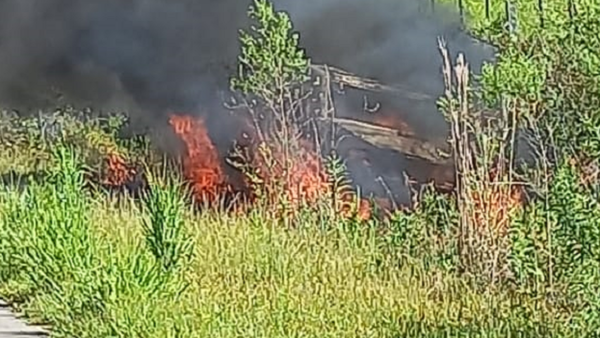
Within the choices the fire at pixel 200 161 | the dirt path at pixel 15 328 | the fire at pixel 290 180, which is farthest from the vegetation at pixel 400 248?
the fire at pixel 200 161

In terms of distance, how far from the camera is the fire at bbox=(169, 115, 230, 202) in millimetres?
13961

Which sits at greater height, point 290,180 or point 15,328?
point 290,180

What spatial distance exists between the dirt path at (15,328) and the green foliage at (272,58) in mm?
3146

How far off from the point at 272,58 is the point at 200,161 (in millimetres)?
4191

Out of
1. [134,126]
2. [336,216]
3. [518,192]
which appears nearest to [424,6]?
[134,126]

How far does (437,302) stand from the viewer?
8.55m

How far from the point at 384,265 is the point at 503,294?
4.49ft

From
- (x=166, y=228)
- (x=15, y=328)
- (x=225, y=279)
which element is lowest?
(x=15, y=328)

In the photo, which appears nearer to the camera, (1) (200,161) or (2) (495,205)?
(2) (495,205)

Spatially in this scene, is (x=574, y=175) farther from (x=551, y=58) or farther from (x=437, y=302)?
(x=437, y=302)

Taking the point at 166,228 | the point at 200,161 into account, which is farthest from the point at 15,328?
the point at 200,161

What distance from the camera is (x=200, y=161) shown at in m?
14.9

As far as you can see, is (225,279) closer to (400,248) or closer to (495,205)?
(400,248)

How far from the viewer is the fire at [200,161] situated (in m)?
14.0
